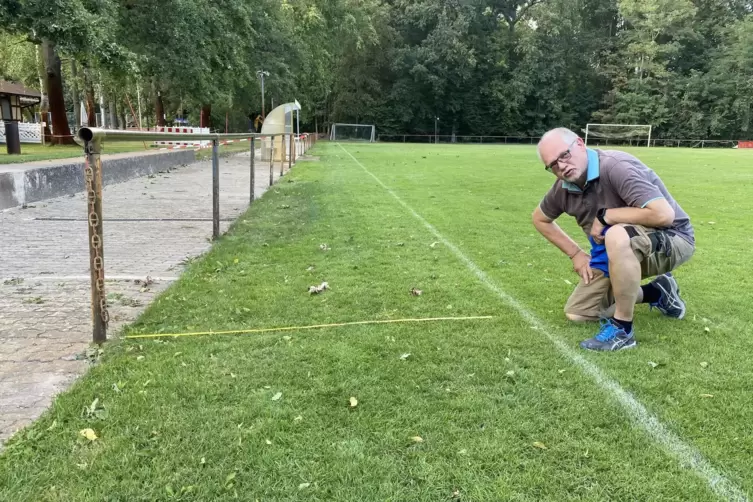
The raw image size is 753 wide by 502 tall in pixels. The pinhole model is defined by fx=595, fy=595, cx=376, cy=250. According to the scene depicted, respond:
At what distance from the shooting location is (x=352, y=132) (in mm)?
56875

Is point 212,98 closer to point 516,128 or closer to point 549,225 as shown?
point 549,225

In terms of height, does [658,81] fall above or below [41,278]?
above

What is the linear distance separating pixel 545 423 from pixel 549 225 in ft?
5.68

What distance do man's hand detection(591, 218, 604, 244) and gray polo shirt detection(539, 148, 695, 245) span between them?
70 millimetres

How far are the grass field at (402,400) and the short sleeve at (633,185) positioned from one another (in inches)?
35.6

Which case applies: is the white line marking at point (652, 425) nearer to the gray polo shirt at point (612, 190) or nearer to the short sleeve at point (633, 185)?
the gray polo shirt at point (612, 190)

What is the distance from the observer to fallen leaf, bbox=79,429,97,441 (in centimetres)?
257

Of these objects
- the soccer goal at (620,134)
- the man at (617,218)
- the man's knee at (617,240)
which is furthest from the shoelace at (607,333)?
the soccer goal at (620,134)

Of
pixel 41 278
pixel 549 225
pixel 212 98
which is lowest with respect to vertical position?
pixel 41 278

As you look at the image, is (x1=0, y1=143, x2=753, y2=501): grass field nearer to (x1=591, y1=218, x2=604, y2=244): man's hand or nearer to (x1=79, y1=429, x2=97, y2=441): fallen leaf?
(x1=79, y1=429, x2=97, y2=441): fallen leaf

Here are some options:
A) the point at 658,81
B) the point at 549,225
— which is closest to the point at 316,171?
the point at 549,225

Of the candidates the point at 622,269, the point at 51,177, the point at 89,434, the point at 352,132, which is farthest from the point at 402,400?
the point at 352,132

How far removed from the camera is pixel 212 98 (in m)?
23.6

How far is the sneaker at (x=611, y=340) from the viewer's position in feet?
11.7
